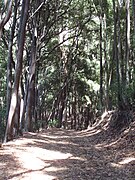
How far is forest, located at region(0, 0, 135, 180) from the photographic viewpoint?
1280 cm

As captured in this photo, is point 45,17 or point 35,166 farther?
point 45,17

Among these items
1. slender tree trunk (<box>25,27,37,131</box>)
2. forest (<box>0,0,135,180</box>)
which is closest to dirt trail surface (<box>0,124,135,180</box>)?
forest (<box>0,0,135,180</box>)

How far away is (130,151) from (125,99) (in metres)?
4.06

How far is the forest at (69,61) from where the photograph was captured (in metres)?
12.8

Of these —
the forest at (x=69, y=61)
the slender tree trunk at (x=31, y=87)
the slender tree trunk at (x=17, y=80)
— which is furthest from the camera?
the slender tree trunk at (x=31, y=87)

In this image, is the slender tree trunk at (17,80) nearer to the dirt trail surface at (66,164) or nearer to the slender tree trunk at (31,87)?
the dirt trail surface at (66,164)

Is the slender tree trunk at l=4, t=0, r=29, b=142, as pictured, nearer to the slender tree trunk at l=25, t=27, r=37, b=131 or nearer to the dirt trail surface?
the dirt trail surface

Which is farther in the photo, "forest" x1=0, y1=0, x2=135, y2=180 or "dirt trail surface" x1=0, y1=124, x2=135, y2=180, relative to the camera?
"forest" x1=0, y1=0, x2=135, y2=180

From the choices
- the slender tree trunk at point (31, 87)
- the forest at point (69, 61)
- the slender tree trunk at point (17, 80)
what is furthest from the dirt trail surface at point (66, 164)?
the slender tree trunk at point (31, 87)

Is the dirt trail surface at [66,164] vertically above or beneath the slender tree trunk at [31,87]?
beneath

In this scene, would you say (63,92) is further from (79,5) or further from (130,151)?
(130,151)

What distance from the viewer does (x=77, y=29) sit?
77.0 ft

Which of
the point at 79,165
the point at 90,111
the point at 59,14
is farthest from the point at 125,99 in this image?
the point at 90,111

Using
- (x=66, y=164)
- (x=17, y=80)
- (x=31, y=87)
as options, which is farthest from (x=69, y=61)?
(x=66, y=164)
